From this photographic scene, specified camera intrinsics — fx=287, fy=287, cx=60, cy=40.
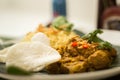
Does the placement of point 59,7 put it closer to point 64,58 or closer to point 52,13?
point 52,13

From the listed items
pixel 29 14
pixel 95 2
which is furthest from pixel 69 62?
pixel 29 14

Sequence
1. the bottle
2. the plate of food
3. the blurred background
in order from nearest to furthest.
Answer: the plate of food, the blurred background, the bottle

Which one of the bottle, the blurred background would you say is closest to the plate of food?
the blurred background

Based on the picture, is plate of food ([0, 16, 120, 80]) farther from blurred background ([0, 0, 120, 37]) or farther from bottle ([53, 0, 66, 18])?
bottle ([53, 0, 66, 18])

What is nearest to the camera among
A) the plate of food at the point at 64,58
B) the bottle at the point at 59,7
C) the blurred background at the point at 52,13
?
the plate of food at the point at 64,58

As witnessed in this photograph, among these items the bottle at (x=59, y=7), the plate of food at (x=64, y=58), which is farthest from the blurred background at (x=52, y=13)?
the plate of food at (x=64, y=58)

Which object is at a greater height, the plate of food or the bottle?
the bottle

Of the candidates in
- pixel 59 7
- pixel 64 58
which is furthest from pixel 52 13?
pixel 64 58

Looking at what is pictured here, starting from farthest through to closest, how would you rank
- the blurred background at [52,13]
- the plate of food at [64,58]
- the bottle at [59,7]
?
the bottle at [59,7], the blurred background at [52,13], the plate of food at [64,58]

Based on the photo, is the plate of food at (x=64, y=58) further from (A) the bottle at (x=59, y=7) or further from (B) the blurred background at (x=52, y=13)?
(A) the bottle at (x=59, y=7)
